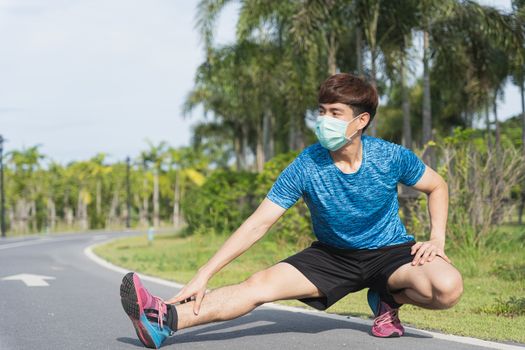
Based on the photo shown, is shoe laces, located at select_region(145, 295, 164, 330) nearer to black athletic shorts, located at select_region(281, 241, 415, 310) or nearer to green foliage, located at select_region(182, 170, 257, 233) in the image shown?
black athletic shorts, located at select_region(281, 241, 415, 310)

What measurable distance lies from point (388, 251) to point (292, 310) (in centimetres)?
223

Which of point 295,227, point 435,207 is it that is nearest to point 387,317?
point 435,207

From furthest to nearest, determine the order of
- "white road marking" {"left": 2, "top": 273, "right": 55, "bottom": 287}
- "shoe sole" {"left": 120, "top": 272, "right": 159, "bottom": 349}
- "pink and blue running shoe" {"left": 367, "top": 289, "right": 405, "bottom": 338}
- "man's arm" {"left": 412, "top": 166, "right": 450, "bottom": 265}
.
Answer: "white road marking" {"left": 2, "top": 273, "right": 55, "bottom": 287}, "pink and blue running shoe" {"left": 367, "top": 289, "right": 405, "bottom": 338}, "man's arm" {"left": 412, "top": 166, "right": 450, "bottom": 265}, "shoe sole" {"left": 120, "top": 272, "right": 159, "bottom": 349}

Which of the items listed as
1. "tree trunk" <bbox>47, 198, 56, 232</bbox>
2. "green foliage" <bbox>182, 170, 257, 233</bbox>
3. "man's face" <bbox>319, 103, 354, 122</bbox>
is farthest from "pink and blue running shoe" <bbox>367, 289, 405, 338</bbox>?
"tree trunk" <bbox>47, 198, 56, 232</bbox>

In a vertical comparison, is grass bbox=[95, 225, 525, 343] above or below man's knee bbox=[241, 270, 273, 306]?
below

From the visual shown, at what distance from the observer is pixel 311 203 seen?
4.79 meters

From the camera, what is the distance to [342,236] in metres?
4.77

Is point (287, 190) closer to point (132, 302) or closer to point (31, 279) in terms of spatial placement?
point (132, 302)

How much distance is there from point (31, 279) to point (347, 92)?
24.2 feet

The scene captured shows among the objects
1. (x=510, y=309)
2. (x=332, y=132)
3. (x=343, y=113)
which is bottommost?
(x=510, y=309)

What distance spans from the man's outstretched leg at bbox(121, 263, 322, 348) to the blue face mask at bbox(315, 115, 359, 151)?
2.85ft

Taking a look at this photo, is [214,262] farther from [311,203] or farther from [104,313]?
[104,313]

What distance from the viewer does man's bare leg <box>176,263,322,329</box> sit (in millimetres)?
4559

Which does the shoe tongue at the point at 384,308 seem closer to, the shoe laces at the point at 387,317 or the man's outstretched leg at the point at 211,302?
the shoe laces at the point at 387,317
